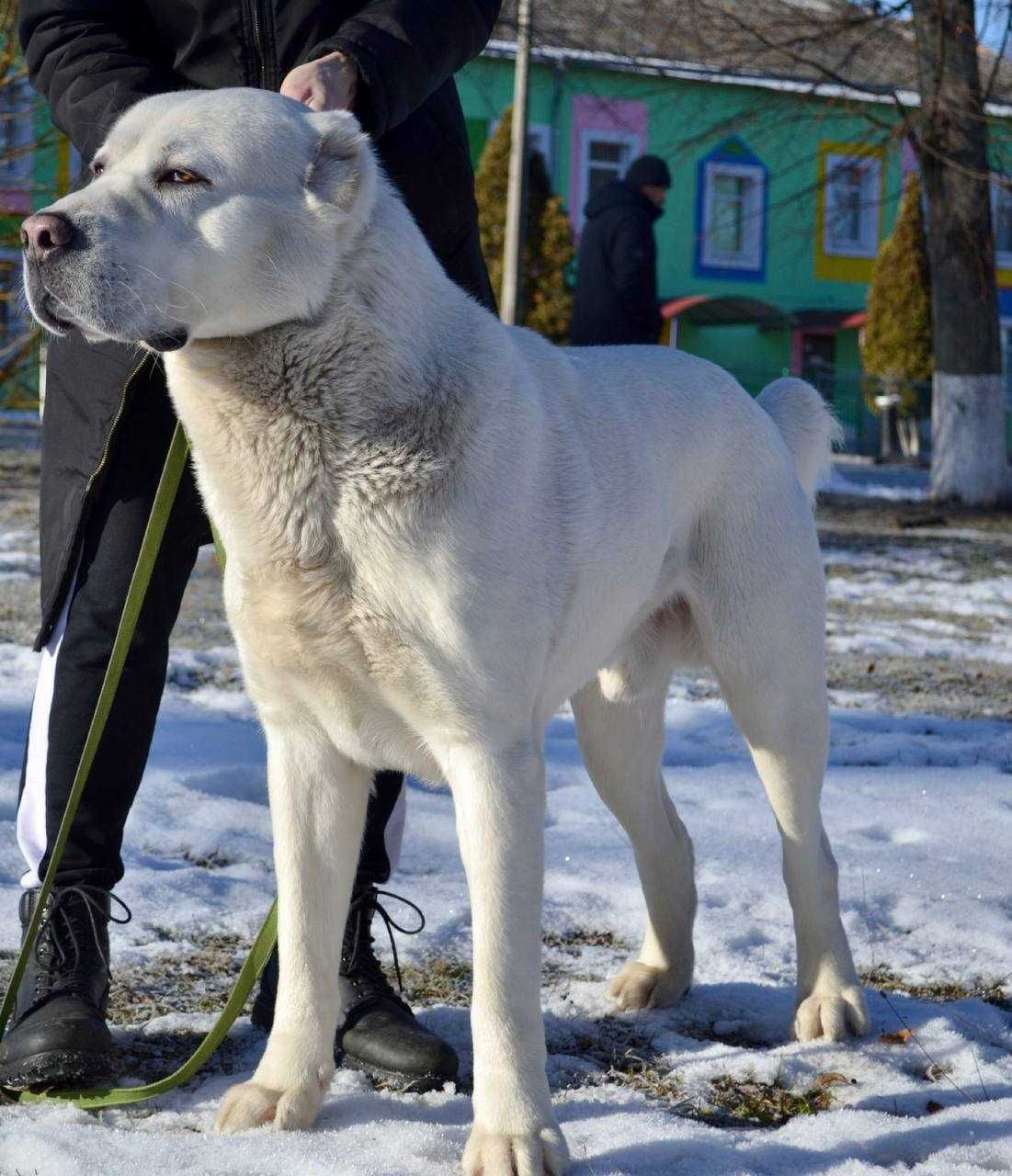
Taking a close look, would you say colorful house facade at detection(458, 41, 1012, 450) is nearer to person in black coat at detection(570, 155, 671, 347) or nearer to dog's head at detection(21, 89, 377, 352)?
person in black coat at detection(570, 155, 671, 347)

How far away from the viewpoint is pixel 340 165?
229cm

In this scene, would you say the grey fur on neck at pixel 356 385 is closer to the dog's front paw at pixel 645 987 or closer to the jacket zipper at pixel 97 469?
the jacket zipper at pixel 97 469

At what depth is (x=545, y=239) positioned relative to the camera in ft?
75.9

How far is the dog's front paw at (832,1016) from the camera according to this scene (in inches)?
110

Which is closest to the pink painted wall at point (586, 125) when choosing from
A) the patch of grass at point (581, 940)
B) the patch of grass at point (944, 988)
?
the patch of grass at point (581, 940)

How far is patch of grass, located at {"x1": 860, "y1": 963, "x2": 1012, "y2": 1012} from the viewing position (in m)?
2.99

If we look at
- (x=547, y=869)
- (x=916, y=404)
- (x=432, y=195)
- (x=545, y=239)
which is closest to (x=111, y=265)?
(x=432, y=195)

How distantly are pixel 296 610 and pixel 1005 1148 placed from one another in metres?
1.39

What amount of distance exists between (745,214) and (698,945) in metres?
24.7

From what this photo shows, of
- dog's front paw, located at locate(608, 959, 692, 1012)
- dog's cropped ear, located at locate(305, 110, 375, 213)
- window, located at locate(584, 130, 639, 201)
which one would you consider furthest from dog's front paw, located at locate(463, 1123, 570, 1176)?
window, located at locate(584, 130, 639, 201)

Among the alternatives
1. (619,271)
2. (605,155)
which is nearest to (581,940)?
(619,271)

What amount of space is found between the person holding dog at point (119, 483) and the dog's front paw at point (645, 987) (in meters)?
0.45

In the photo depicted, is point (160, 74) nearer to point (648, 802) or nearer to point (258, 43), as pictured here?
point (258, 43)

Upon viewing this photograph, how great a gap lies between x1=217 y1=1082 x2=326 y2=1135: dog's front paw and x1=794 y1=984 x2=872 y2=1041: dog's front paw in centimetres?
97
